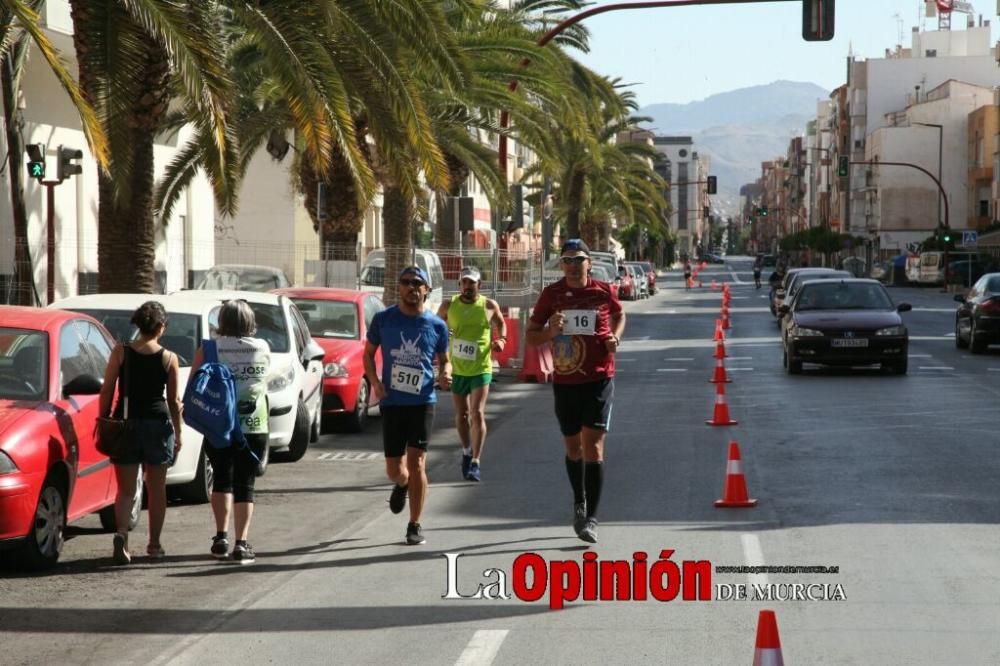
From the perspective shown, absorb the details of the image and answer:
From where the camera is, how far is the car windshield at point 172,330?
13.0 metres

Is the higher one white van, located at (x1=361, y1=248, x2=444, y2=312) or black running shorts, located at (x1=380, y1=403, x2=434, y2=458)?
white van, located at (x1=361, y1=248, x2=444, y2=312)

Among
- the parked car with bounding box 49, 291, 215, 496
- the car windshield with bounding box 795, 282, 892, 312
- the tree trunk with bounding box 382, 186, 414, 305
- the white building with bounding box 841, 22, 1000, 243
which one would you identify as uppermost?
the white building with bounding box 841, 22, 1000, 243

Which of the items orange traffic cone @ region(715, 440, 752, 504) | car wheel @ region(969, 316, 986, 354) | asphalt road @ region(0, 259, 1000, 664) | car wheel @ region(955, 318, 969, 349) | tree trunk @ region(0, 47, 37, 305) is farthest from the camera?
car wheel @ region(955, 318, 969, 349)

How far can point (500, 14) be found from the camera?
101 feet

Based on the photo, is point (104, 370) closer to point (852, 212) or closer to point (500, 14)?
point (500, 14)

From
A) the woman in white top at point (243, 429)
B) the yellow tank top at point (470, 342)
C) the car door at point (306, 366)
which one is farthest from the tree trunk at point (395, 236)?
the woman in white top at point (243, 429)

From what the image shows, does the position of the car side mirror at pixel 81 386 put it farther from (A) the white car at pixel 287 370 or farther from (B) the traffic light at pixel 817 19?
(B) the traffic light at pixel 817 19

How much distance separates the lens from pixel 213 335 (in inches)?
519

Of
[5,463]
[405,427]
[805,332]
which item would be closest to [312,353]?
[405,427]

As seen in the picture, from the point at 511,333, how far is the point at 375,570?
61.4 ft

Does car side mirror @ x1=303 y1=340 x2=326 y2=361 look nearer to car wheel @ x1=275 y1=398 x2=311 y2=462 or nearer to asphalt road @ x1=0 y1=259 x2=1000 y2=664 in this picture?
car wheel @ x1=275 y1=398 x2=311 y2=462

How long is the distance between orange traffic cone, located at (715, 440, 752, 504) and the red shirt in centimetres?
170

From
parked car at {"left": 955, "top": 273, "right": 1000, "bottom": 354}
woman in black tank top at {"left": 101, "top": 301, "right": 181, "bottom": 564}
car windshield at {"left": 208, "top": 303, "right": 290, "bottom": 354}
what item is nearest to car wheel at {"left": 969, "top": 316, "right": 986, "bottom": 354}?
parked car at {"left": 955, "top": 273, "right": 1000, "bottom": 354}

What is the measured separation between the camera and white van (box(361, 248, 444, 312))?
28.4 m
